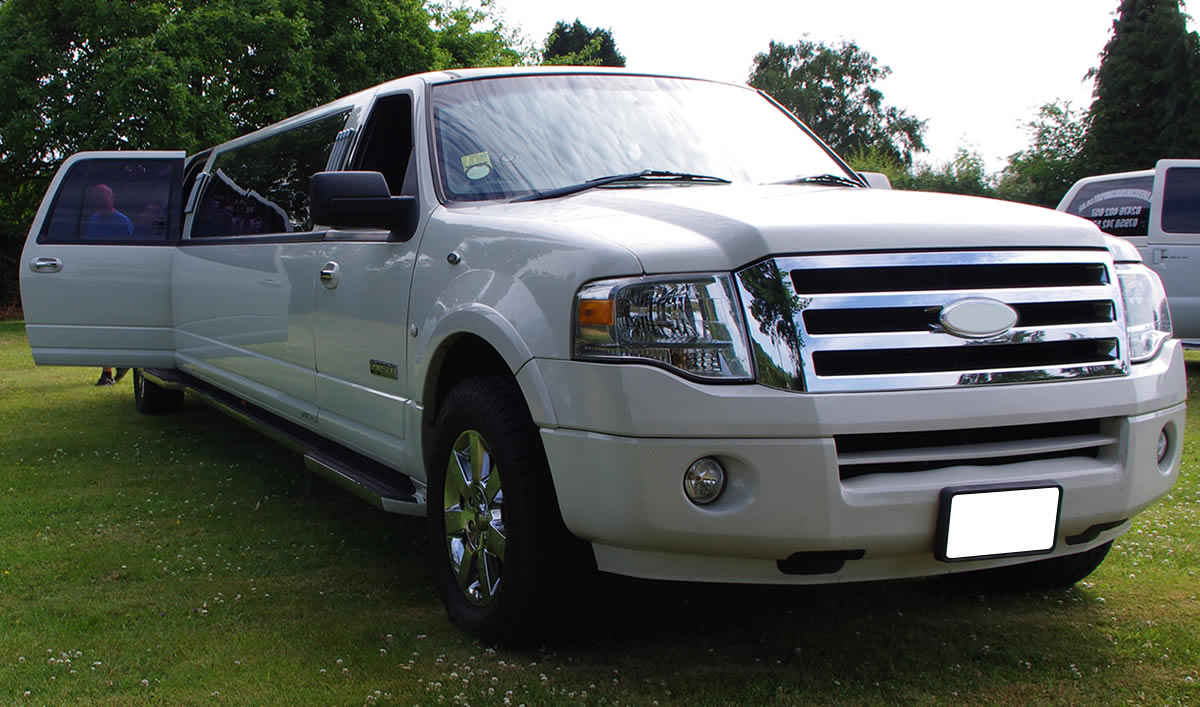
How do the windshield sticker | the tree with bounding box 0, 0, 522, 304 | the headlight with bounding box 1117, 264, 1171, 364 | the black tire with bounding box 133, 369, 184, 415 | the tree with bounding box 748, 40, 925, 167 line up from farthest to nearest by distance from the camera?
the tree with bounding box 748, 40, 925, 167
the tree with bounding box 0, 0, 522, 304
the black tire with bounding box 133, 369, 184, 415
the windshield sticker
the headlight with bounding box 1117, 264, 1171, 364

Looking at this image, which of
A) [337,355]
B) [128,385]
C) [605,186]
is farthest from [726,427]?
[128,385]

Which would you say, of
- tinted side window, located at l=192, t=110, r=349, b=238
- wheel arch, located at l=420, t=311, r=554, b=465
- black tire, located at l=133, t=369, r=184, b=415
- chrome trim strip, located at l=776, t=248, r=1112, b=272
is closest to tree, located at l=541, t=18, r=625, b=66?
black tire, located at l=133, t=369, r=184, b=415

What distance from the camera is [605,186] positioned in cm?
366

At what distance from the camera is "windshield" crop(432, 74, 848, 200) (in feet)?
12.5

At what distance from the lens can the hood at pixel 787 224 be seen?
2.76 meters

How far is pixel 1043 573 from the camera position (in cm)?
378

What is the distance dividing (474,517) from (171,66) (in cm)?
2165

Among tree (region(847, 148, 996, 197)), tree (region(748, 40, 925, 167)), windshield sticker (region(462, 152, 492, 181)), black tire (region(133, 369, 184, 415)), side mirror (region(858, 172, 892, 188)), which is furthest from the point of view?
tree (region(748, 40, 925, 167))

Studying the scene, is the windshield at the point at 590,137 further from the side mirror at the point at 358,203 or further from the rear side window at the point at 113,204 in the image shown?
the rear side window at the point at 113,204

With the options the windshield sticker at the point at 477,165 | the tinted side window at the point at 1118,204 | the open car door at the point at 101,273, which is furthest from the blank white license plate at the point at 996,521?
the tinted side window at the point at 1118,204

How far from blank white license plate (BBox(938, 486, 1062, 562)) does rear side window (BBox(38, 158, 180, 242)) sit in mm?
5678

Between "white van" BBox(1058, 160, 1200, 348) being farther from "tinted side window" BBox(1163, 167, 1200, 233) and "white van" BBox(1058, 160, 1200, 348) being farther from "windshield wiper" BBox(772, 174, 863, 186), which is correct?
"windshield wiper" BBox(772, 174, 863, 186)

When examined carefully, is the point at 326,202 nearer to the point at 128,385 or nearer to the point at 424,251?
the point at 424,251

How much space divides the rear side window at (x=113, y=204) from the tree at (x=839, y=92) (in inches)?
2204
